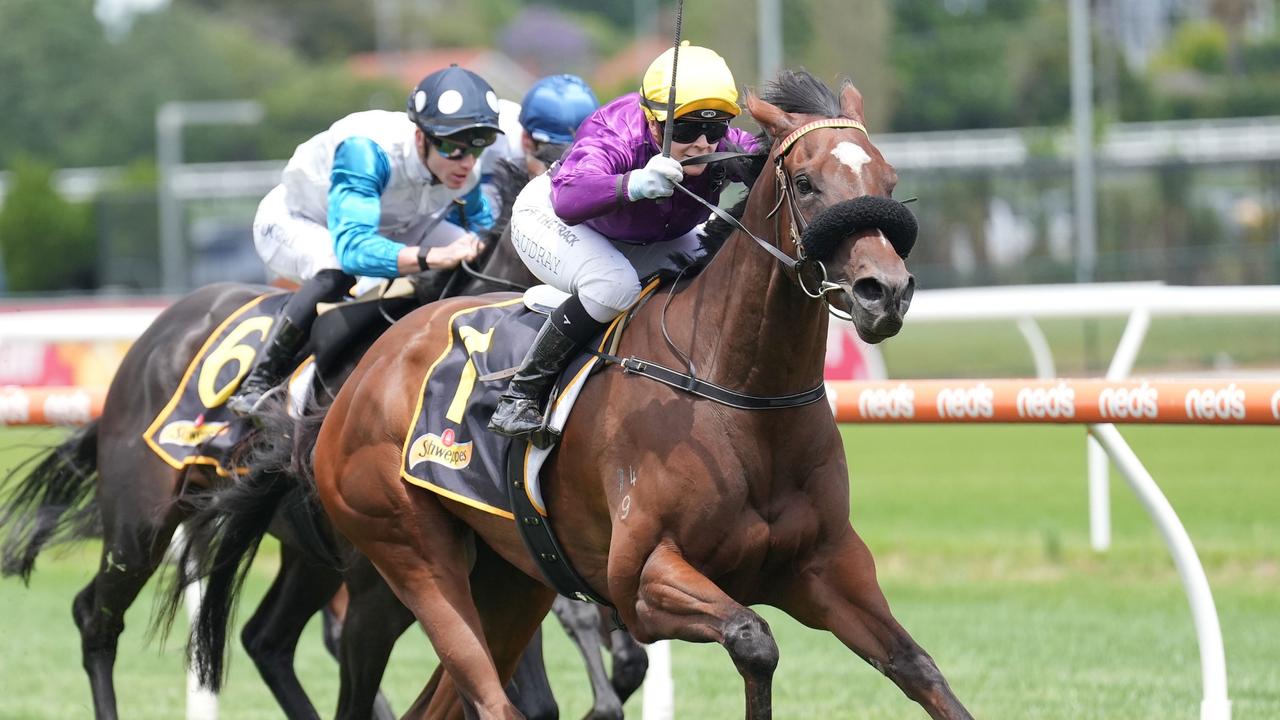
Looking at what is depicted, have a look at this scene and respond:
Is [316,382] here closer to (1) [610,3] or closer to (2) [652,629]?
(2) [652,629]

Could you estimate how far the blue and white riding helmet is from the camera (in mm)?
5086

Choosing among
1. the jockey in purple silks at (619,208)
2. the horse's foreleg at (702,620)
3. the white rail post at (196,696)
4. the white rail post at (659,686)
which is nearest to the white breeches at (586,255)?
the jockey in purple silks at (619,208)

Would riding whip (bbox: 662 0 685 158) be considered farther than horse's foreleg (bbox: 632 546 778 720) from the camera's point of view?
Yes

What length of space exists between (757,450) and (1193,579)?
1.42m

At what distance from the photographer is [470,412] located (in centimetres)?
454

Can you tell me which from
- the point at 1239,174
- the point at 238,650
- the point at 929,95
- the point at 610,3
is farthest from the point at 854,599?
the point at 610,3

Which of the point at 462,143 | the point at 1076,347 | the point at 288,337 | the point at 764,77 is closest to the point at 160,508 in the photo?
the point at 288,337

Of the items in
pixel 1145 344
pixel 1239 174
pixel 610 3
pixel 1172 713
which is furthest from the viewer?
pixel 610 3

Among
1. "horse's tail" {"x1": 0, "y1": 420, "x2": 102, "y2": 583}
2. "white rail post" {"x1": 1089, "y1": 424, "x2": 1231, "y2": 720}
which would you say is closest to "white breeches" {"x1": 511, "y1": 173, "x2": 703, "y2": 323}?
"white rail post" {"x1": 1089, "y1": 424, "x2": 1231, "y2": 720}

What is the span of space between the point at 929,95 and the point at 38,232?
87.3ft

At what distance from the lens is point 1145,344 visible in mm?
13836

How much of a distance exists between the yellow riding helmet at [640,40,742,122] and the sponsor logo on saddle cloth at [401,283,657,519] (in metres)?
0.75

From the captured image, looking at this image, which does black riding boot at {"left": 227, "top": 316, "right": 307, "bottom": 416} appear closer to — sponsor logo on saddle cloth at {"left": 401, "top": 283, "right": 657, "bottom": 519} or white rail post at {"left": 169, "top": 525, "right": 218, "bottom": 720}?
white rail post at {"left": 169, "top": 525, "right": 218, "bottom": 720}

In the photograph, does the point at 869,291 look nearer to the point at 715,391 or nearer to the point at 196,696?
Result: the point at 715,391
